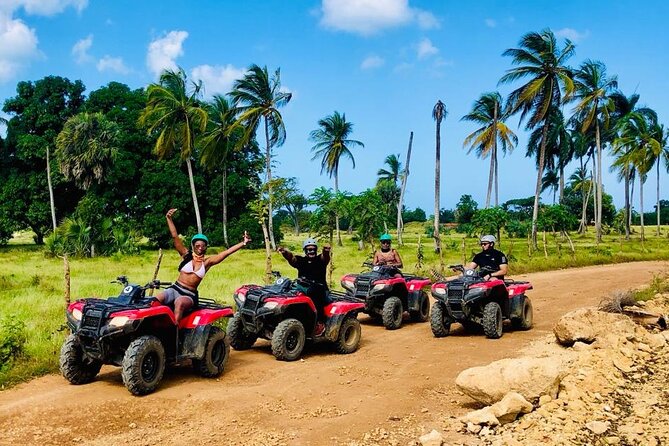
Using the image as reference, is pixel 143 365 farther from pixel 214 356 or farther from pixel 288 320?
pixel 288 320

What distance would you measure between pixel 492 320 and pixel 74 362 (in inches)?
252

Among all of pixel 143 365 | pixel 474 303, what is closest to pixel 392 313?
pixel 474 303

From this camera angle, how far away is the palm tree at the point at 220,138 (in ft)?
117

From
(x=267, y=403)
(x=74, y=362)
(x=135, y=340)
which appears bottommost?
(x=267, y=403)

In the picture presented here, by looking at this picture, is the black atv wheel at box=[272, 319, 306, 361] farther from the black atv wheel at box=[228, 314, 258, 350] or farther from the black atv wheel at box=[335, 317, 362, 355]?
the black atv wheel at box=[228, 314, 258, 350]

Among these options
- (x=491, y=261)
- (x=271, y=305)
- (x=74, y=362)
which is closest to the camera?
(x=74, y=362)

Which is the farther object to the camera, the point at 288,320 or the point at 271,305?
the point at 288,320

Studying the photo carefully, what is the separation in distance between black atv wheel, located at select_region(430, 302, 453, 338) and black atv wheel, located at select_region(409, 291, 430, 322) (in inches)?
63.9

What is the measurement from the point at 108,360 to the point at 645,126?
133 ft

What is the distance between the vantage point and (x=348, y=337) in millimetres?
9062

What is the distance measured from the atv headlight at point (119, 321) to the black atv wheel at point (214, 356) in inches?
47.9

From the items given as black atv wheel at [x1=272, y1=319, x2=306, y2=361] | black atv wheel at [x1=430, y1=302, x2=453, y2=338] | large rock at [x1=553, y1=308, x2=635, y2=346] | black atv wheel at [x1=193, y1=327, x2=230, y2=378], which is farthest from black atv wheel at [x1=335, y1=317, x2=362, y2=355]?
large rock at [x1=553, y1=308, x2=635, y2=346]

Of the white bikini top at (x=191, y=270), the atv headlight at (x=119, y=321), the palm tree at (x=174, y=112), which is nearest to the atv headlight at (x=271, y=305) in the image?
the white bikini top at (x=191, y=270)

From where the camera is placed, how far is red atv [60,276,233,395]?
6406 millimetres
